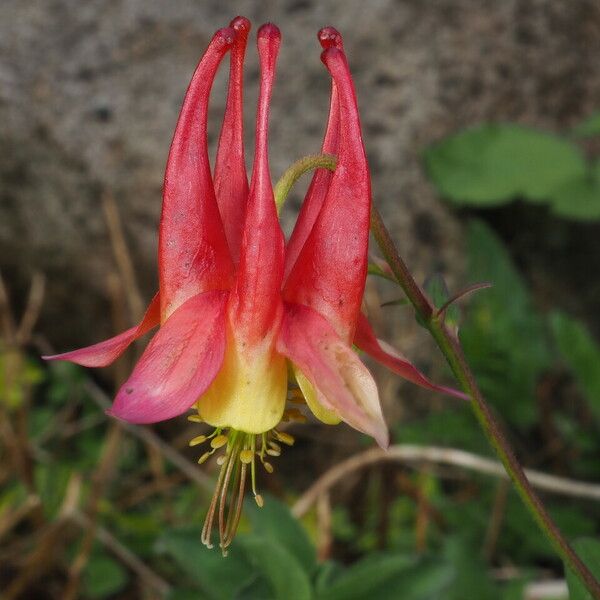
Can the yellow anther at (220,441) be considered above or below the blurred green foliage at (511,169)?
below

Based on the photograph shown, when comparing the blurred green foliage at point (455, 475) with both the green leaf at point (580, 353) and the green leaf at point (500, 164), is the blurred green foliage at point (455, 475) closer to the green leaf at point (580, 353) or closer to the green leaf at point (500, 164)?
the green leaf at point (580, 353)

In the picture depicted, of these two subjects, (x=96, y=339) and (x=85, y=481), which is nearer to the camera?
(x=85, y=481)

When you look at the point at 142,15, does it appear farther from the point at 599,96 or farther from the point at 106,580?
the point at 106,580

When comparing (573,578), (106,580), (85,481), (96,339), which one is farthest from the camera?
(96,339)

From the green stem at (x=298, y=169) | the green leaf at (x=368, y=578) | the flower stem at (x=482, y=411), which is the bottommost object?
the green leaf at (x=368, y=578)

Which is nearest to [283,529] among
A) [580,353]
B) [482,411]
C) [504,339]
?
[482,411]

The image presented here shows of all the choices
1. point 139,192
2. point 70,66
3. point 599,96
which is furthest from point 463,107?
point 70,66

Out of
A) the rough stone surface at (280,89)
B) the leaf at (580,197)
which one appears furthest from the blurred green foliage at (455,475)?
the rough stone surface at (280,89)

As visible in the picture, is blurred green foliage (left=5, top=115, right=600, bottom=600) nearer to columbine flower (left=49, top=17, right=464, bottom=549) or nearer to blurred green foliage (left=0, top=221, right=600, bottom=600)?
blurred green foliage (left=0, top=221, right=600, bottom=600)
